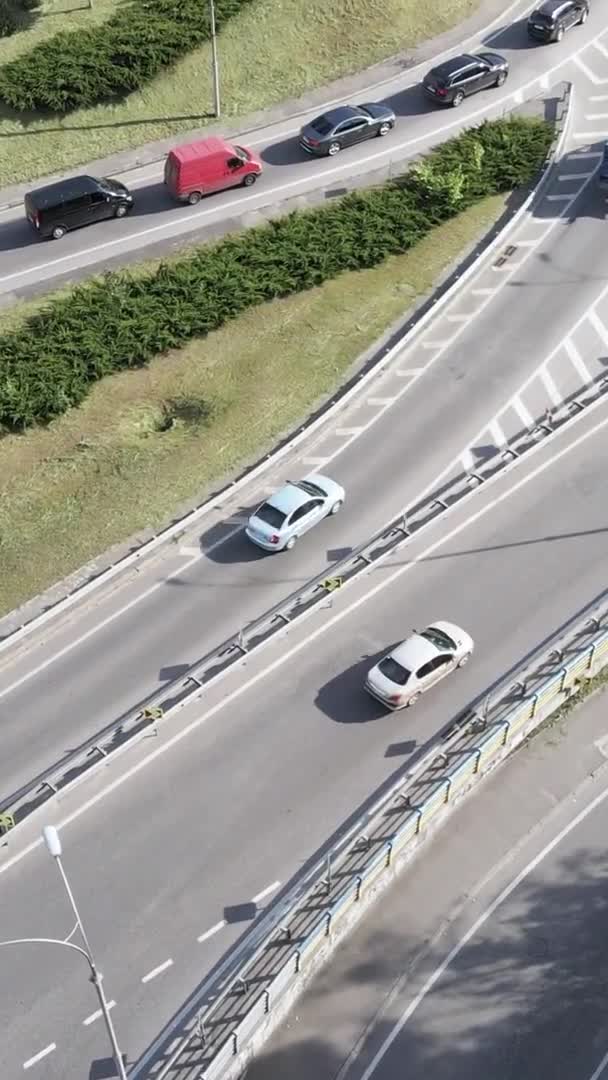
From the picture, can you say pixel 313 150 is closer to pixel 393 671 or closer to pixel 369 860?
pixel 393 671

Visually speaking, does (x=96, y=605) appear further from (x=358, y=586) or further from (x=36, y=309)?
(x=36, y=309)

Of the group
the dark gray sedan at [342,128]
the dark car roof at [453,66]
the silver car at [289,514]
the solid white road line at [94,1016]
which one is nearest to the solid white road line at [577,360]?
the silver car at [289,514]

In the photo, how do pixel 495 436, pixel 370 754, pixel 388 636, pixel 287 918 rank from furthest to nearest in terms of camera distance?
1. pixel 495 436
2. pixel 388 636
3. pixel 370 754
4. pixel 287 918

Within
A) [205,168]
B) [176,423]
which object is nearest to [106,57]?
[205,168]

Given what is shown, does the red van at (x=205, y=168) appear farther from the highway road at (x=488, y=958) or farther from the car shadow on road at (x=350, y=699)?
the highway road at (x=488, y=958)

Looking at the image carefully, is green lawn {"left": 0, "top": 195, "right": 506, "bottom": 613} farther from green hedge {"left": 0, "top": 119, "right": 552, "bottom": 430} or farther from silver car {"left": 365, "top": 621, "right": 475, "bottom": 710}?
silver car {"left": 365, "top": 621, "right": 475, "bottom": 710}

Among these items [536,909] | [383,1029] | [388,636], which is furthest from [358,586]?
[383,1029]
